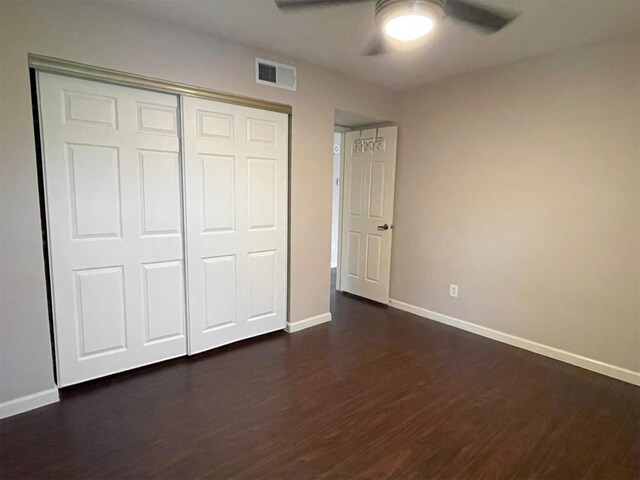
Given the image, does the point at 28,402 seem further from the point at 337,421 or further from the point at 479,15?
the point at 479,15

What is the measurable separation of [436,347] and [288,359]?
1.29 meters

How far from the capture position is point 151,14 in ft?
7.50

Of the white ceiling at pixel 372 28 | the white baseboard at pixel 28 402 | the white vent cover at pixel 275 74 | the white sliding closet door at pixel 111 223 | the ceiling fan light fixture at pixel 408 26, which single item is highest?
the white ceiling at pixel 372 28

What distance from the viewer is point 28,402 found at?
2127 millimetres

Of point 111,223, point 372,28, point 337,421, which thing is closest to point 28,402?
point 111,223

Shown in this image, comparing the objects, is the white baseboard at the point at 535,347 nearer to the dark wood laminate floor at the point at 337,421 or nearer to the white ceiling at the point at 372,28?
the dark wood laminate floor at the point at 337,421

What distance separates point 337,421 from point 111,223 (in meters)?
1.90

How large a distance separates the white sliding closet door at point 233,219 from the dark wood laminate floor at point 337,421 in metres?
0.32

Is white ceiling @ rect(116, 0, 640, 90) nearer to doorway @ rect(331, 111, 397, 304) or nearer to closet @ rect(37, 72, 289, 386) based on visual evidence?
closet @ rect(37, 72, 289, 386)

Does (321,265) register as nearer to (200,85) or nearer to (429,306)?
(429,306)

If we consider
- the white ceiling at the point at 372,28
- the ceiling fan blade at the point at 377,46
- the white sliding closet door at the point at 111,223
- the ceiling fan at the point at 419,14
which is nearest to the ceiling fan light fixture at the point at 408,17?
the ceiling fan at the point at 419,14

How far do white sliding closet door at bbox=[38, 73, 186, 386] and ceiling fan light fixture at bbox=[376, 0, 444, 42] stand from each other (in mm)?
1564

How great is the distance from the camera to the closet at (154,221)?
2211 millimetres

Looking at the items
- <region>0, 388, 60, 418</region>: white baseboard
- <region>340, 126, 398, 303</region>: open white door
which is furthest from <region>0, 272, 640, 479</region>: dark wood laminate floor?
<region>340, 126, 398, 303</region>: open white door
